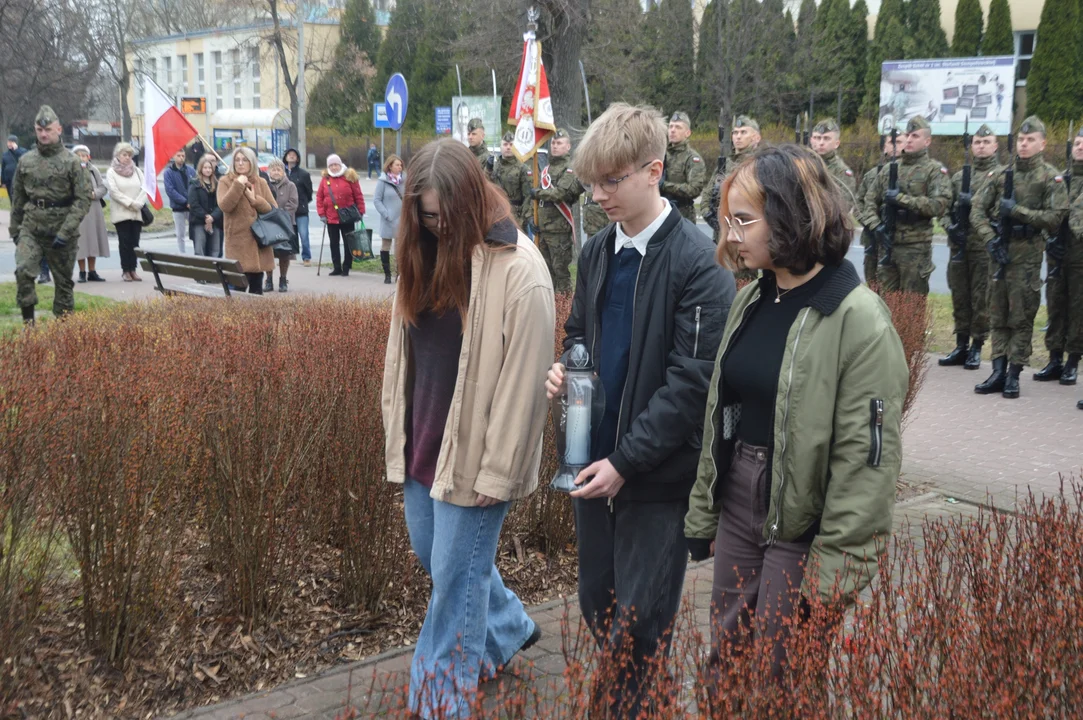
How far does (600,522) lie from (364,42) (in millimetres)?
67108

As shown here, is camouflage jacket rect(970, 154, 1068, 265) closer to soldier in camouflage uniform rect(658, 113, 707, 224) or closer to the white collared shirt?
soldier in camouflage uniform rect(658, 113, 707, 224)

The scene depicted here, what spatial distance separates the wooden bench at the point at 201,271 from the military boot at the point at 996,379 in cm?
685

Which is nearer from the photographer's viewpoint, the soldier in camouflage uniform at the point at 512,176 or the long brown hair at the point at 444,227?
the long brown hair at the point at 444,227

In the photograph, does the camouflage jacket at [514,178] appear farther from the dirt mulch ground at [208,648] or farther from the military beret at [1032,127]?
the dirt mulch ground at [208,648]

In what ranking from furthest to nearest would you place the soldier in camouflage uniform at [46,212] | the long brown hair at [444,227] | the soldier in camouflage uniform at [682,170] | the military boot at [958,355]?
the soldier in camouflage uniform at [682,170] → the soldier in camouflage uniform at [46,212] → the military boot at [958,355] → the long brown hair at [444,227]

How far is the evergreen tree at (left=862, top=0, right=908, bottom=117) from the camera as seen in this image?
41.0 meters

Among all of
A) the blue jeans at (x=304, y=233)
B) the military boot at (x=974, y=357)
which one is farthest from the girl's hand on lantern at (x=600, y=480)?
the blue jeans at (x=304, y=233)

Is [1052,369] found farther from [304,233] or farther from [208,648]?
[304,233]

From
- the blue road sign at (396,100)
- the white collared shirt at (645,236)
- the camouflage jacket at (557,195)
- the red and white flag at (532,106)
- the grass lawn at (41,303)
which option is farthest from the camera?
the blue road sign at (396,100)

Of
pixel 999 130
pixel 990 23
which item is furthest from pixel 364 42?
pixel 999 130

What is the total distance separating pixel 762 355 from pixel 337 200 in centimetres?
1627

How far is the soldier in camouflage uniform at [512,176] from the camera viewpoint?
1667cm

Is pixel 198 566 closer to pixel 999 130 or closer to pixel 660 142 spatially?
pixel 660 142

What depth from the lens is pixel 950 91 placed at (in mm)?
34500
